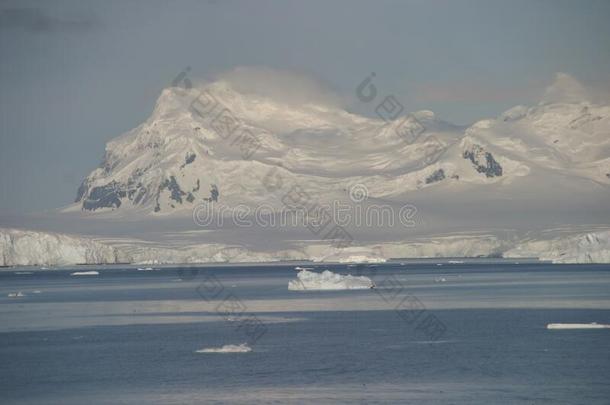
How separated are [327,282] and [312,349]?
6860 cm

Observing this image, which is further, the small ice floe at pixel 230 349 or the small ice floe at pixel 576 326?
the small ice floe at pixel 576 326

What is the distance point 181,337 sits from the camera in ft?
278

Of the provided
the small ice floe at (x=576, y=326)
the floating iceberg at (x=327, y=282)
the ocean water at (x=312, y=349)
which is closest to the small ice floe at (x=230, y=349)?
the ocean water at (x=312, y=349)

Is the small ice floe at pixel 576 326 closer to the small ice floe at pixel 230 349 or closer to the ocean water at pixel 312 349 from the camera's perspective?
the ocean water at pixel 312 349

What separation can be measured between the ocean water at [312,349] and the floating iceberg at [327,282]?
674cm

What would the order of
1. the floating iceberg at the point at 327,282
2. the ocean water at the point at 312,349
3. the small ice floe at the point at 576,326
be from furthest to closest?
1. the floating iceberg at the point at 327,282
2. the small ice floe at the point at 576,326
3. the ocean water at the point at 312,349

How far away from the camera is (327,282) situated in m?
143

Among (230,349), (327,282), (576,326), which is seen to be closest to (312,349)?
(230,349)

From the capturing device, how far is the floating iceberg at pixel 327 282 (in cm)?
14162

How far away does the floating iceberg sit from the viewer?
141625mm

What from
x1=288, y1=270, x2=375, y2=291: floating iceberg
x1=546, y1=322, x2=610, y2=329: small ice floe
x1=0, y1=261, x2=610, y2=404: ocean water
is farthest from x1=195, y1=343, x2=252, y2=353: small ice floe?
x1=288, y1=270, x2=375, y2=291: floating iceberg

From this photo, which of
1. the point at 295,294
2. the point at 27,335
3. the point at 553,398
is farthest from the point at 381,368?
the point at 295,294

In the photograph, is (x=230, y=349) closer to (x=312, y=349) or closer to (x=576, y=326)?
(x=312, y=349)

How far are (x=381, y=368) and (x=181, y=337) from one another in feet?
77.9
